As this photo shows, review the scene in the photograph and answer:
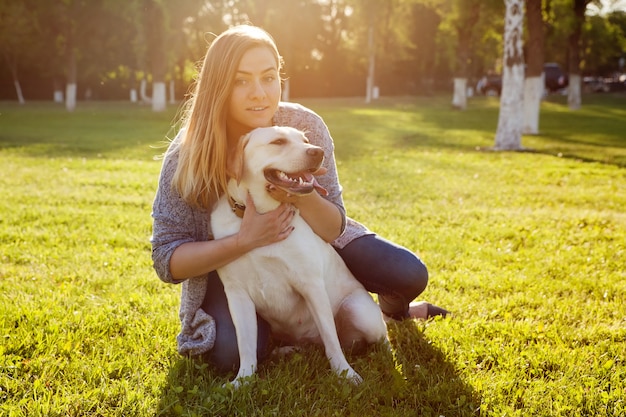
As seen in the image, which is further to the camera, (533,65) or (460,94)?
(460,94)

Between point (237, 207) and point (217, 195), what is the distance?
13 cm

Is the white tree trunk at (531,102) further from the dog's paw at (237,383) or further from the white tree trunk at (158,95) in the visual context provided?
the dog's paw at (237,383)

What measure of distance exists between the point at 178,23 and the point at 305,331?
28.0 meters

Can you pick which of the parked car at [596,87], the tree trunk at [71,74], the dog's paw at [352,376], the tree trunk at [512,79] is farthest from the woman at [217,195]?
the parked car at [596,87]

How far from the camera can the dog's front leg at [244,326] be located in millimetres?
2994

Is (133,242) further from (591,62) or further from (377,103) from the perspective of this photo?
(591,62)

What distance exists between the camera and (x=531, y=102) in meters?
17.3

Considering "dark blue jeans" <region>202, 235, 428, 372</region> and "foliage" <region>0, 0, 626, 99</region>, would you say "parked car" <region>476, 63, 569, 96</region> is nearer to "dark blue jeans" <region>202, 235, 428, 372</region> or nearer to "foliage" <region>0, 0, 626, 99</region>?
"foliage" <region>0, 0, 626, 99</region>

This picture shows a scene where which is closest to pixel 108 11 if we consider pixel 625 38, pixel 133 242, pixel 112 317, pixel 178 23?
pixel 178 23

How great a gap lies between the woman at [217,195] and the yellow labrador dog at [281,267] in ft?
0.22

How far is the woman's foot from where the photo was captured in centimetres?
396

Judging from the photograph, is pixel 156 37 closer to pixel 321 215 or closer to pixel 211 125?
pixel 211 125

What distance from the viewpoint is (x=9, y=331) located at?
3.52 meters

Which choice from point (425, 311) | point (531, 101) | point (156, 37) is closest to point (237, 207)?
point (425, 311)
